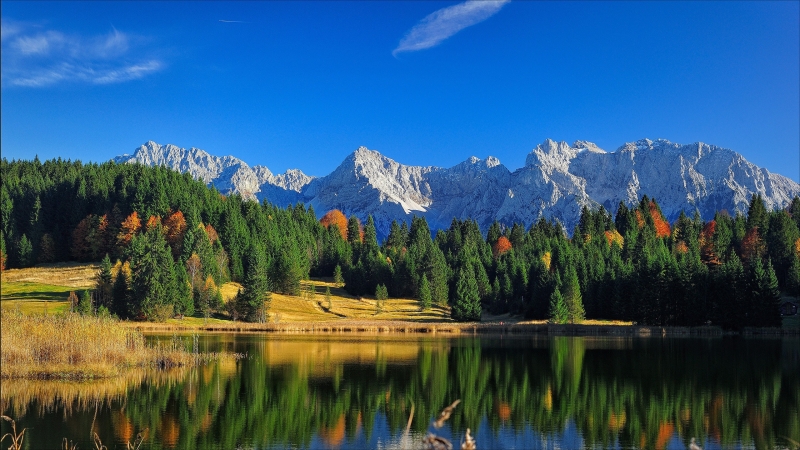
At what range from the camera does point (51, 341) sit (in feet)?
141

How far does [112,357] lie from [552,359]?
3936 cm

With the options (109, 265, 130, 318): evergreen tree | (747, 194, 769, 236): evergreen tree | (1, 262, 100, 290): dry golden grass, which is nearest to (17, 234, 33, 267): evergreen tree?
(1, 262, 100, 290): dry golden grass

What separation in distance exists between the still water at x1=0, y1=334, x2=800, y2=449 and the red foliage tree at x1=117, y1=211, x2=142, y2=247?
8888cm

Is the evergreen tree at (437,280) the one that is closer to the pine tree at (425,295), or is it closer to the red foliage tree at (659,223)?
the pine tree at (425,295)

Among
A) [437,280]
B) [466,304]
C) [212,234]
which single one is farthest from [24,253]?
[466,304]

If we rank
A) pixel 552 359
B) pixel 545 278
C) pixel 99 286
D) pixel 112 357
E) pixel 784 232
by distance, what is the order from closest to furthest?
pixel 112 357
pixel 552 359
pixel 99 286
pixel 545 278
pixel 784 232

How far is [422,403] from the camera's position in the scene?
1559 inches

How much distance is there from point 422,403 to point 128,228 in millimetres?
118010

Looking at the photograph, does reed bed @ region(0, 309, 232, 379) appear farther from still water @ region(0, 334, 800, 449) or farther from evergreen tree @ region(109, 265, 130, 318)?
evergreen tree @ region(109, 265, 130, 318)

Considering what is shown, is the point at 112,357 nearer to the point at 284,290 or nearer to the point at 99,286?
the point at 99,286

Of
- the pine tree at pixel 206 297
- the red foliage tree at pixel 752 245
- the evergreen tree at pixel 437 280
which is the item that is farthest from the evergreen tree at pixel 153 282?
the red foliage tree at pixel 752 245

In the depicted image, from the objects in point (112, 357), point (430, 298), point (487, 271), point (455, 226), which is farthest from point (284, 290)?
point (112, 357)

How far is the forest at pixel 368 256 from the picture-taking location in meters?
101

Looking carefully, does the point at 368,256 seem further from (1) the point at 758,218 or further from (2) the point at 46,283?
(1) the point at 758,218
